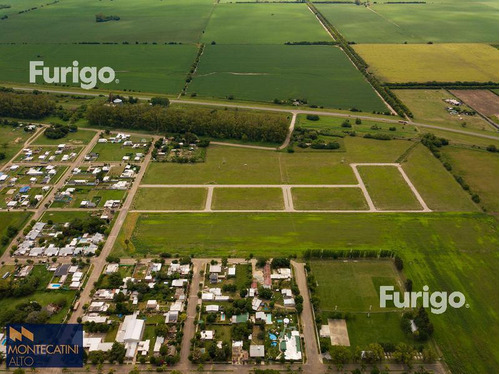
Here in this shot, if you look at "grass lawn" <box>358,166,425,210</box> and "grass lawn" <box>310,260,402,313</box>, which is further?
"grass lawn" <box>358,166,425,210</box>

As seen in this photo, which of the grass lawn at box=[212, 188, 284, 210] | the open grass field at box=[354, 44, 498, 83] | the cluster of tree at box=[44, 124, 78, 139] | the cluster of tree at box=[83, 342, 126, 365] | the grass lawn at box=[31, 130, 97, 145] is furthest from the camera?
the open grass field at box=[354, 44, 498, 83]

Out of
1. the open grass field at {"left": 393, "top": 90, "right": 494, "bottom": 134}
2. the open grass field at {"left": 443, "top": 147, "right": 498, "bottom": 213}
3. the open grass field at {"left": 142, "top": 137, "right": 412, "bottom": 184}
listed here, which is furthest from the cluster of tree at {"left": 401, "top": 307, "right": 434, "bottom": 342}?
the open grass field at {"left": 393, "top": 90, "right": 494, "bottom": 134}

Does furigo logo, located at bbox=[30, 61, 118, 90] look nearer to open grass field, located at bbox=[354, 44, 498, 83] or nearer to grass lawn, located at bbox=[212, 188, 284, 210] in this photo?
grass lawn, located at bbox=[212, 188, 284, 210]

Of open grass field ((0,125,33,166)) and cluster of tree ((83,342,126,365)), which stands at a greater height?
open grass field ((0,125,33,166))

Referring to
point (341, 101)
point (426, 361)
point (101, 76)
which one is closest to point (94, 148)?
point (101, 76)

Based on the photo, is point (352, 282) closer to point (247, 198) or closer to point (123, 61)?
point (247, 198)

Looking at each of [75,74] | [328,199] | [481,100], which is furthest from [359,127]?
[75,74]

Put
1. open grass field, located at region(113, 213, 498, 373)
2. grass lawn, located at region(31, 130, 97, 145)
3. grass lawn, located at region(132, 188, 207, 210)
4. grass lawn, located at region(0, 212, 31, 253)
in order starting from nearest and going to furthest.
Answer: open grass field, located at region(113, 213, 498, 373) → grass lawn, located at region(0, 212, 31, 253) → grass lawn, located at region(132, 188, 207, 210) → grass lawn, located at region(31, 130, 97, 145)
